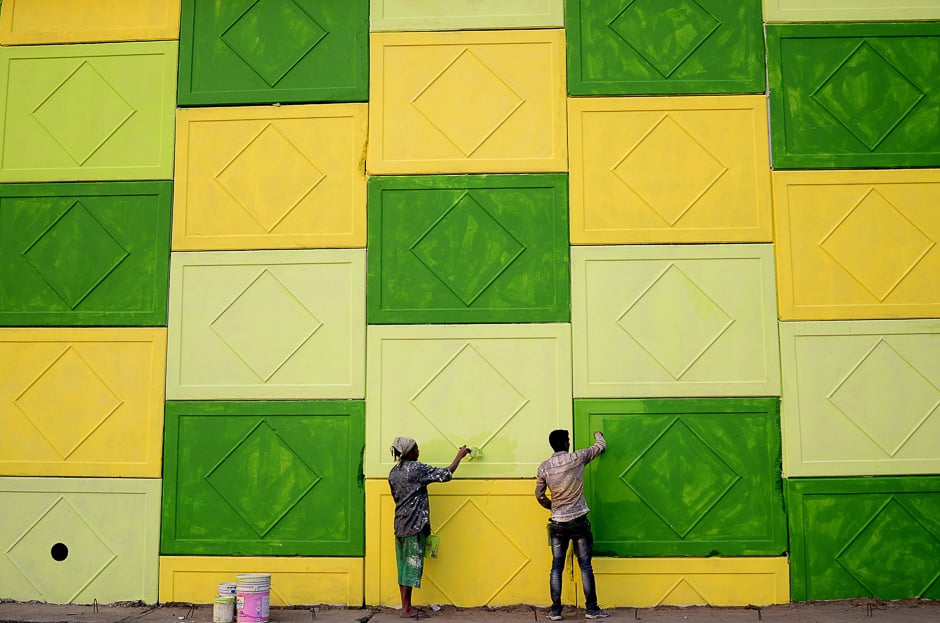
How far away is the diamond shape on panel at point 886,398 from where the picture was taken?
833 cm

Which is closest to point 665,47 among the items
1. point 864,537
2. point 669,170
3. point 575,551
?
point 669,170

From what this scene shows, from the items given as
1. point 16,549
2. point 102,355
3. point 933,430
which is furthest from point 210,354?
point 933,430

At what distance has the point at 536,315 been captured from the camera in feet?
28.0

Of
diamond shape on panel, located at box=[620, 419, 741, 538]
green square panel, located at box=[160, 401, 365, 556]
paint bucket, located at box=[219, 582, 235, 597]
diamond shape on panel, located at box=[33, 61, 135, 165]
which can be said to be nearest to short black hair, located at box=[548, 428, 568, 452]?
diamond shape on panel, located at box=[620, 419, 741, 538]

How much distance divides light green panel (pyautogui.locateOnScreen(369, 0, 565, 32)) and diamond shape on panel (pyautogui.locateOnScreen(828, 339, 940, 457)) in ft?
15.8

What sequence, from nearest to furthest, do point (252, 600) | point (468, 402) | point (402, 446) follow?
1. point (252, 600)
2. point (402, 446)
3. point (468, 402)

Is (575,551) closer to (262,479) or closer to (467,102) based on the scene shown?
(262,479)

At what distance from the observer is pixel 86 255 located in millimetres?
8945

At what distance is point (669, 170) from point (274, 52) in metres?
4.49

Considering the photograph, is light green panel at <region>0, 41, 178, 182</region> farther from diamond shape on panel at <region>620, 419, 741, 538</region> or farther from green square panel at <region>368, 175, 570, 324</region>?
diamond shape on panel at <region>620, 419, 741, 538</region>

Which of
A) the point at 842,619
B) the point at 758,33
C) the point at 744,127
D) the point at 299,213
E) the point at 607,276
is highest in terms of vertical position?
the point at 758,33

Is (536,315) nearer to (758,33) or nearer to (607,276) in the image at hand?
(607,276)

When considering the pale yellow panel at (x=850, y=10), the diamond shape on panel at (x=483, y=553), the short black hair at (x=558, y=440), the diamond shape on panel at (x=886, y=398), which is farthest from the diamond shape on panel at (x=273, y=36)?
the diamond shape on panel at (x=886, y=398)

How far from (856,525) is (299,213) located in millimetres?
6536
